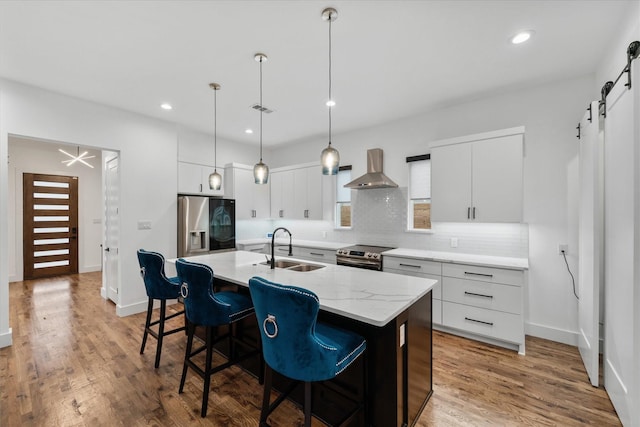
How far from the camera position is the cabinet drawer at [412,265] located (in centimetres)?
329

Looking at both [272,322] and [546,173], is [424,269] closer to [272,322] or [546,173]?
[546,173]

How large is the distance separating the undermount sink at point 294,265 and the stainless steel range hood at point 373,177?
63.6 inches

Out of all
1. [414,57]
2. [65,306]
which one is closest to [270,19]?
[414,57]

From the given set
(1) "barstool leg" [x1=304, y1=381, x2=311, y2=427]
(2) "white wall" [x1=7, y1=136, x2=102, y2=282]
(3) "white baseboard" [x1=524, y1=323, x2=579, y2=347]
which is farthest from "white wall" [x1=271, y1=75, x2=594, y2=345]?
(2) "white wall" [x1=7, y1=136, x2=102, y2=282]

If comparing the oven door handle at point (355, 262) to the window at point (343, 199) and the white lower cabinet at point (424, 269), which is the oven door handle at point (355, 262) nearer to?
the white lower cabinet at point (424, 269)

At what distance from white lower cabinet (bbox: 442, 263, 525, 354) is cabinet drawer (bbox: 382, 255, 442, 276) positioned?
3.7 inches

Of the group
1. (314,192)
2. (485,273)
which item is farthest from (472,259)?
(314,192)

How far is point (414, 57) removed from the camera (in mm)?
2594

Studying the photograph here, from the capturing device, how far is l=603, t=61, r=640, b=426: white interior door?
1.61 m

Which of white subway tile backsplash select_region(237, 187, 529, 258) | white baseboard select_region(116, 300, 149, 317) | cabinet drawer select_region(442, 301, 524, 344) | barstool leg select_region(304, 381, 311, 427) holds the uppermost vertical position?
white subway tile backsplash select_region(237, 187, 529, 258)

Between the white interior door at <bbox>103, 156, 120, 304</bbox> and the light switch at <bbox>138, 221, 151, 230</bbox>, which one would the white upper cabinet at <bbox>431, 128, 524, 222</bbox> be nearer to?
the light switch at <bbox>138, 221, 151, 230</bbox>

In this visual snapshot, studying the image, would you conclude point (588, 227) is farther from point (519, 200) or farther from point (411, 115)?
point (411, 115)

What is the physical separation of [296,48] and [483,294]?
3151mm

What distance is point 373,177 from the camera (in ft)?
13.2
